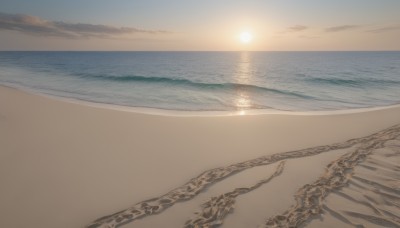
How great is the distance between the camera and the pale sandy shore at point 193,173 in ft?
17.5

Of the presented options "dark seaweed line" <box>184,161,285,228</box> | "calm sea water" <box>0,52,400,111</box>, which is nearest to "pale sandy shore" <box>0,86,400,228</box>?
"dark seaweed line" <box>184,161,285,228</box>

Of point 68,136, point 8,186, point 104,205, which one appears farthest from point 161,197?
point 68,136

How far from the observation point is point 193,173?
23.6ft

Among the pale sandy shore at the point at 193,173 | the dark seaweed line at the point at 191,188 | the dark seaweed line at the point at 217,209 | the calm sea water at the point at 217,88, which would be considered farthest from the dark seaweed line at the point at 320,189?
the calm sea water at the point at 217,88

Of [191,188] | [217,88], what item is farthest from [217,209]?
[217,88]

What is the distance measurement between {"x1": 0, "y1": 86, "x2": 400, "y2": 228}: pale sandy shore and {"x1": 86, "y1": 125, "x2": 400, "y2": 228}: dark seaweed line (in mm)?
24

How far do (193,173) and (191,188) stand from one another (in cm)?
81

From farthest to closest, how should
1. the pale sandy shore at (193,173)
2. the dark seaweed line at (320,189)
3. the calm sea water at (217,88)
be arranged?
the calm sea water at (217,88) < the pale sandy shore at (193,173) < the dark seaweed line at (320,189)

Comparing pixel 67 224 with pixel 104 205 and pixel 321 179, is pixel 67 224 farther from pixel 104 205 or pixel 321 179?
pixel 321 179

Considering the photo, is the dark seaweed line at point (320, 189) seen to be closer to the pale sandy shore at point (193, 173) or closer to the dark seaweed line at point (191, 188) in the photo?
the pale sandy shore at point (193, 173)

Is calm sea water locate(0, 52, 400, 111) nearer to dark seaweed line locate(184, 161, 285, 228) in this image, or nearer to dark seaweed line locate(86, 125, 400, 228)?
dark seaweed line locate(86, 125, 400, 228)

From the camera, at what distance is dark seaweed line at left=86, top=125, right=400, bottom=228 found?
17.1 feet

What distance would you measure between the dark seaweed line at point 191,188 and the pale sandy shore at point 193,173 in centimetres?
2

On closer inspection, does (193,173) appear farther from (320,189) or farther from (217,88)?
(217,88)
